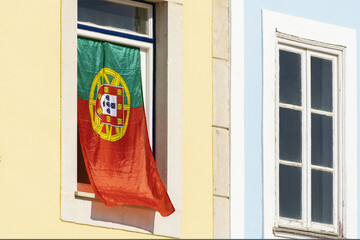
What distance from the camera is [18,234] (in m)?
15.6

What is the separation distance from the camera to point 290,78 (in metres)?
18.0

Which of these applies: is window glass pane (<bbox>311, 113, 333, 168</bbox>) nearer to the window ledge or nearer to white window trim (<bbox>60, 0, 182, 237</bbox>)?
the window ledge

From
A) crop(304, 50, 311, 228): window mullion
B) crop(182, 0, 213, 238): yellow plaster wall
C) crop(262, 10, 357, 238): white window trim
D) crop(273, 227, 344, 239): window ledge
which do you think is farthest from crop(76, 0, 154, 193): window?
crop(304, 50, 311, 228): window mullion

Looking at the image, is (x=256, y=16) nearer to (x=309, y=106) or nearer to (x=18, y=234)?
(x=309, y=106)

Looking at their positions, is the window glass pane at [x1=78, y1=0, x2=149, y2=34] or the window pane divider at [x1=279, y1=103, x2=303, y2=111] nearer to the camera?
the window glass pane at [x1=78, y1=0, x2=149, y2=34]

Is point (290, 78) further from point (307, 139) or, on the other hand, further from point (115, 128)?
point (115, 128)

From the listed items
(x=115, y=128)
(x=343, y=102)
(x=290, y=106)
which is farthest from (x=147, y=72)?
(x=343, y=102)

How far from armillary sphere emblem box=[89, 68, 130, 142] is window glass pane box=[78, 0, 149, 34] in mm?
436

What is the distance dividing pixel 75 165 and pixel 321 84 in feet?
10.1

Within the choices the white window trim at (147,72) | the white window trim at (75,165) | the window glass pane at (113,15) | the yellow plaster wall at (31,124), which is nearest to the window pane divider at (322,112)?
the white window trim at (75,165)

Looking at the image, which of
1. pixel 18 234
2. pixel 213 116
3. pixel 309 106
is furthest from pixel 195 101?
pixel 18 234

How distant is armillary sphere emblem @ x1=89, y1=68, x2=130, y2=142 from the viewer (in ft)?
54.2

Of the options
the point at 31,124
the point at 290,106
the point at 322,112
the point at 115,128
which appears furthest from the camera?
the point at 322,112

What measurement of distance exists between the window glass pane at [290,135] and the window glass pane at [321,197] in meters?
0.27
